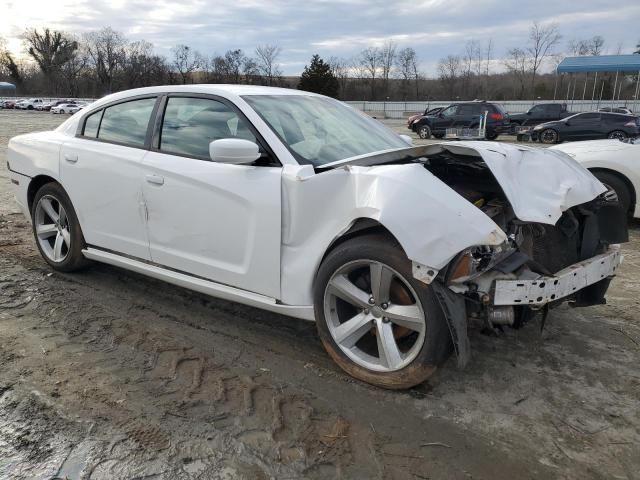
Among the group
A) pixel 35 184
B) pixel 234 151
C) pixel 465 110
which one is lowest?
pixel 35 184

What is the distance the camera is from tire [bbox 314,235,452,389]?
8.94 feet

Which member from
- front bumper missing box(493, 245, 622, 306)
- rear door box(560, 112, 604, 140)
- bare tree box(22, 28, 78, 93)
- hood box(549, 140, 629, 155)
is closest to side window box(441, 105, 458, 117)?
rear door box(560, 112, 604, 140)

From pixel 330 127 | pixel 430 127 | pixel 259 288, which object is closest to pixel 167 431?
pixel 259 288

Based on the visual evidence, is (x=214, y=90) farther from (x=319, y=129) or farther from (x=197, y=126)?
(x=319, y=129)

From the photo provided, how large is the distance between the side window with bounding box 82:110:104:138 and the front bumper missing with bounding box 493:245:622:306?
11.2 feet

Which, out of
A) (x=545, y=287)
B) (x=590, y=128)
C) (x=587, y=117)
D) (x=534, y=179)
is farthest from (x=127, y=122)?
(x=587, y=117)

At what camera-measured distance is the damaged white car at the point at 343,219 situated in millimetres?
2689

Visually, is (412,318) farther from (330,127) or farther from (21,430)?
(21,430)

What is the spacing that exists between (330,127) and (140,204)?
1473mm

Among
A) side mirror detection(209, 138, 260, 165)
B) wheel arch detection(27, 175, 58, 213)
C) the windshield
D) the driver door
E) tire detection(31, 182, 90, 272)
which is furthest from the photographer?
wheel arch detection(27, 175, 58, 213)

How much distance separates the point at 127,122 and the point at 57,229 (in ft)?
4.34

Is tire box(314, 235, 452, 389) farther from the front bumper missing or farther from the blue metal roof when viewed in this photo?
the blue metal roof

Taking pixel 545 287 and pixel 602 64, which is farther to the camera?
pixel 602 64

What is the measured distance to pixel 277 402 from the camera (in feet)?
9.44
